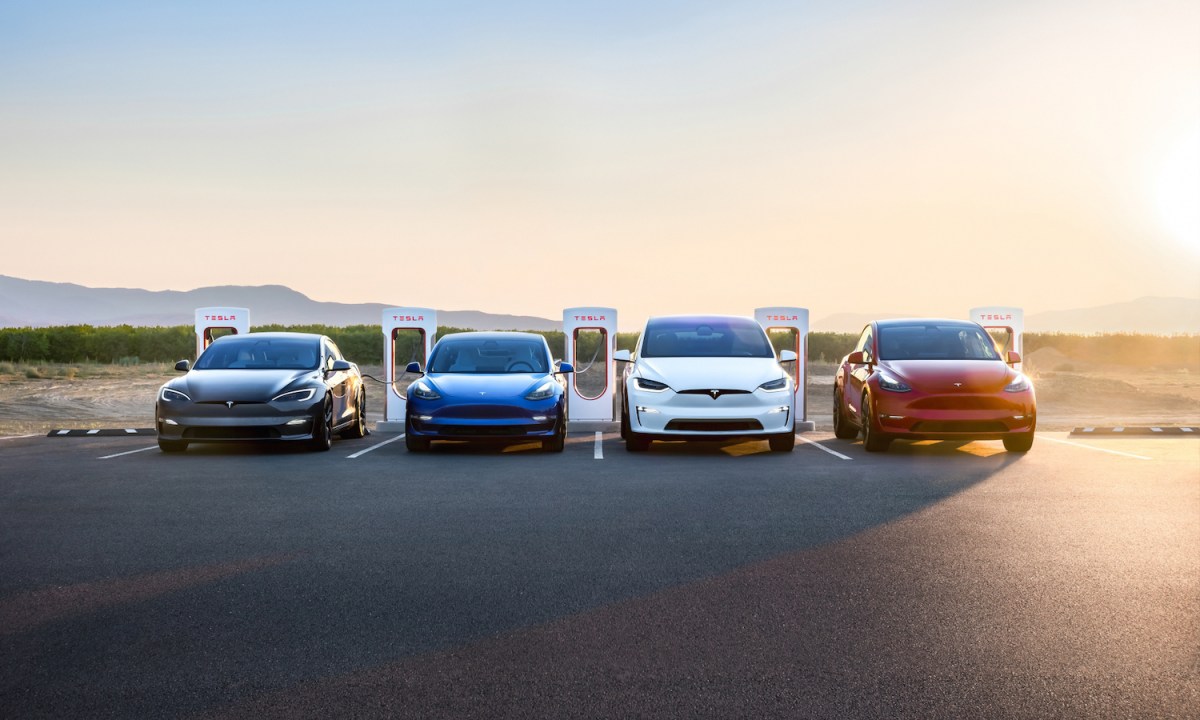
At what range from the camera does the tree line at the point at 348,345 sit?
4725 centimetres

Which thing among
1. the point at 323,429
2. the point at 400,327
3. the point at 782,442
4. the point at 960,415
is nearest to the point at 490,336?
the point at 323,429

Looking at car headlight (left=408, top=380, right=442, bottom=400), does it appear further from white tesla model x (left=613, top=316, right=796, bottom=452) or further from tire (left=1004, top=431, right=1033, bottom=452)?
tire (left=1004, top=431, right=1033, bottom=452)

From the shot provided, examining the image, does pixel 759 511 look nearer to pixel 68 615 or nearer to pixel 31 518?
pixel 68 615

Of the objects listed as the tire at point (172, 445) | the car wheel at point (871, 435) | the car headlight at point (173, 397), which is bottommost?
the tire at point (172, 445)

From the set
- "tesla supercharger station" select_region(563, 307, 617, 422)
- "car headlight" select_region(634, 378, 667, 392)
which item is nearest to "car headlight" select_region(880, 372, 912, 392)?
"car headlight" select_region(634, 378, 667, 392)

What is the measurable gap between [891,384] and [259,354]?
8.96 meters

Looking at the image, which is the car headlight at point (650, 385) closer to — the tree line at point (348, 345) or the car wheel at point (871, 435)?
the car wheel at point (871, 435)

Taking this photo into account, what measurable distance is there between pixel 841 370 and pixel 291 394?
27.0 feet

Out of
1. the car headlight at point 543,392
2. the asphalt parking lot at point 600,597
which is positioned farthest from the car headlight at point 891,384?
the car headlight at point 543,392

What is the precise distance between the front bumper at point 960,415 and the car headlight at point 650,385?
301cm

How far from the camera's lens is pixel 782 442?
46.6 ft

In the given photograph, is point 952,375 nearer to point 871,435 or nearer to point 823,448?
point 871,435

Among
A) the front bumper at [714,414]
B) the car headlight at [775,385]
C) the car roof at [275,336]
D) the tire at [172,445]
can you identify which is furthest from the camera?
the car roof at [275,336]

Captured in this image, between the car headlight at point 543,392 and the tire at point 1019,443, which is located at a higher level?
the car headlight at point 543,392
